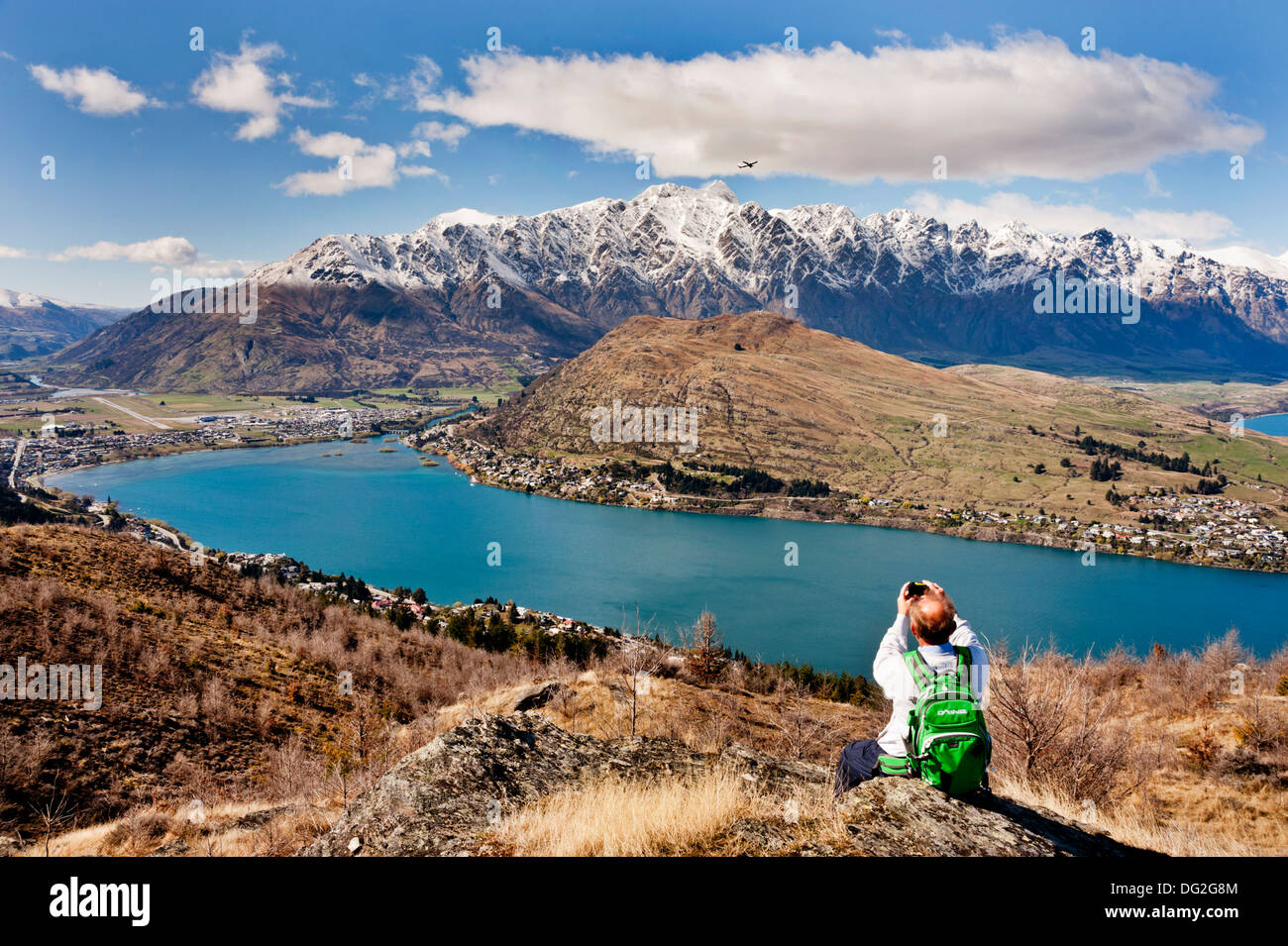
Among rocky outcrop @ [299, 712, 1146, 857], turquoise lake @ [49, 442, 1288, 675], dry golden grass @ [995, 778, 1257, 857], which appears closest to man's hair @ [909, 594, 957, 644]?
rocky outcrop @ [299, 712, 1146, 857]

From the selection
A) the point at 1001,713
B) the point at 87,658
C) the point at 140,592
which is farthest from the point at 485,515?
the point at 1001,713

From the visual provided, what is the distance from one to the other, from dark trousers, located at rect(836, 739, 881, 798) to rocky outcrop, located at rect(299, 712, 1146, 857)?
502 millimetres

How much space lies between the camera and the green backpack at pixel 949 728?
4.05 meters

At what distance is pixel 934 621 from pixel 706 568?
247 ft

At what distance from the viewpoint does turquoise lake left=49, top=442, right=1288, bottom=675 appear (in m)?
61.4

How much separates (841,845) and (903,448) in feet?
479

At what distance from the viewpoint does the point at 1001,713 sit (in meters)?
11.8

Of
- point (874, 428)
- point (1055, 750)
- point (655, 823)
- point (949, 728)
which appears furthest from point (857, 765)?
point (874, 428)

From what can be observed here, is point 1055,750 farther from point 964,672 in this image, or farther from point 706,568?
point 706,568

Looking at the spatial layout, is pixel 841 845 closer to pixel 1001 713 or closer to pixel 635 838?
pixel 635 838

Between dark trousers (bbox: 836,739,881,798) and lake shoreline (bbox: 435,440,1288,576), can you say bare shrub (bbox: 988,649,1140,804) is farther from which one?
lake shoreline (bbox: 435,440,1288,576)

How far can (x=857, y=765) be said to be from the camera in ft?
17.5

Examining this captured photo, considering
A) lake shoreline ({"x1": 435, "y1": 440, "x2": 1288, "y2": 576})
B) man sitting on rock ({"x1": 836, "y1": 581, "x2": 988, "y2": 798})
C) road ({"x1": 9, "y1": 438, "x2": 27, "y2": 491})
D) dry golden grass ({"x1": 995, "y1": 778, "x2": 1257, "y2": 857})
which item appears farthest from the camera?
road ({"x1": 9, "y1": 438, "x2": 27, "y2": 491})

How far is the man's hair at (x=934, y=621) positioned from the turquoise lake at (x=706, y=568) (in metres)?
41.0
